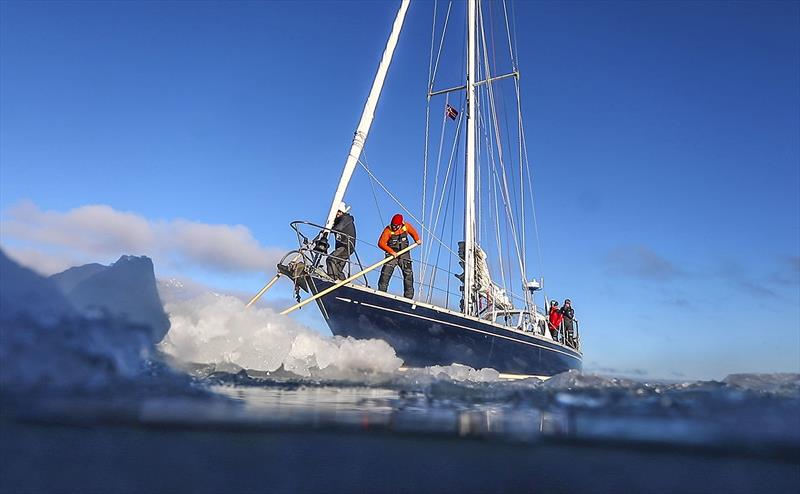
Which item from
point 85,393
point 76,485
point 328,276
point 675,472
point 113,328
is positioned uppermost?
point 328,276

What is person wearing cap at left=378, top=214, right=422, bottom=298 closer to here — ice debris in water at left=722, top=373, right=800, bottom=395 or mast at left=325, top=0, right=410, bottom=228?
mast at left=325, top=0, right=410, bottom=228

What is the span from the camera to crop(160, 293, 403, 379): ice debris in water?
8.25 m

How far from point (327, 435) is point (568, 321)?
1805 centimetres

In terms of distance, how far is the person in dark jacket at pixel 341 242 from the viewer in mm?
13305

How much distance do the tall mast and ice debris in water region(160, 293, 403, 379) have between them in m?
5.92

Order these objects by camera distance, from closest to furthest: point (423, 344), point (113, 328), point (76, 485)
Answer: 1. point (76, 485)
2. point (113, 328)
3. point (423, 344)

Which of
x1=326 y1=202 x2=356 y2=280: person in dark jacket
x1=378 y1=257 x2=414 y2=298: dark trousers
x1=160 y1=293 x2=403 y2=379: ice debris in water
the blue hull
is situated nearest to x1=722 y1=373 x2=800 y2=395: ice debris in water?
the blue hull

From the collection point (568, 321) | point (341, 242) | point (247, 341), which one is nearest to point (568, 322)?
point (568, 321)

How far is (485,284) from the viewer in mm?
17922

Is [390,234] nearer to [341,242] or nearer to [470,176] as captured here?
[341,242]

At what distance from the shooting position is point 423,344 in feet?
43.0

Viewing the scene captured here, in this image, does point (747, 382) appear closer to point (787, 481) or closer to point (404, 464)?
point (787, 481)

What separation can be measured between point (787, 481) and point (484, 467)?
12.0 ft

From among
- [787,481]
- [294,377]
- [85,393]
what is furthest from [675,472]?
[85,393]
